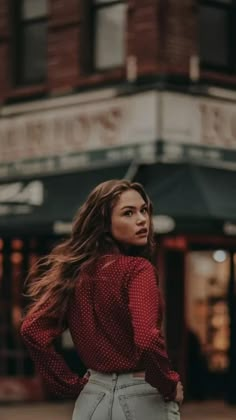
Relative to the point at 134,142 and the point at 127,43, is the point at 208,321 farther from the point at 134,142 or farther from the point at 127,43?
the point at 127,43

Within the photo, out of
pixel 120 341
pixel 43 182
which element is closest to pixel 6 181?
pixel 43 182

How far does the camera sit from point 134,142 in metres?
13.5

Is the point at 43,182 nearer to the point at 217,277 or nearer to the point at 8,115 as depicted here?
the point at 8,115

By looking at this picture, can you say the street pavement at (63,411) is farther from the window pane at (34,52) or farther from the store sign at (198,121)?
the window pane at (34,52)

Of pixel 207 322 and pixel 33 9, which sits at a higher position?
pixel 33 9

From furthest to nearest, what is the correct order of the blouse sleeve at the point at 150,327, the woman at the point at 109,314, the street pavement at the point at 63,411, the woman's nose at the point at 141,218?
1. the street pavement at the point at 63,411
2. the woman's nose at the point at 141,218
3. the woman at the point at 109,314
4. the blouse sleeve at the point at 150,327

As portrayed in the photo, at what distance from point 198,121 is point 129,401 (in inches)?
384

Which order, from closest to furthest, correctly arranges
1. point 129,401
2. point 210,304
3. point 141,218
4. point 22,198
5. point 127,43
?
point 129,401
point 141,218
point 127,43
point 22,198
point 210,304

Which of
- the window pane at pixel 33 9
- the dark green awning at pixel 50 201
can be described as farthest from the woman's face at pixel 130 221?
the window pane at pixel 33 9

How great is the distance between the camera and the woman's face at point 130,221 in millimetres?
4102

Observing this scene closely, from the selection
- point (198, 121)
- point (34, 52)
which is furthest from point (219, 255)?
point (34, 52)

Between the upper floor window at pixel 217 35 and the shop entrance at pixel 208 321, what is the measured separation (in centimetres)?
244

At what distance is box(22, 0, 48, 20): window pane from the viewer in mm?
15219

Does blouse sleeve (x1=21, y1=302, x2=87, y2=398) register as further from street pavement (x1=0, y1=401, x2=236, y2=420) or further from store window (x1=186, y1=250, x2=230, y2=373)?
store window (x1=186, y1=250, x2=230, y2=373)
